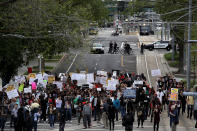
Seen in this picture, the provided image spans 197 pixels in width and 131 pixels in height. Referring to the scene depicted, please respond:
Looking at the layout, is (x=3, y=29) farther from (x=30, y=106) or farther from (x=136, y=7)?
(x=136, y=7)

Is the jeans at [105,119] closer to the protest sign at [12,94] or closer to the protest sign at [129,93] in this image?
the protest sign at [129,93]

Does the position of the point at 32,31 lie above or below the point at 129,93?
above

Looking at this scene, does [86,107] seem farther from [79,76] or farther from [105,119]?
[79,76]

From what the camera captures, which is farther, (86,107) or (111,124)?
(111,124)

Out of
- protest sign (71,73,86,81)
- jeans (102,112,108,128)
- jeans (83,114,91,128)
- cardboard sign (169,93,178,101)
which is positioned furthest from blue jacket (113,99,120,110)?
protest sign (71,73,86,81)

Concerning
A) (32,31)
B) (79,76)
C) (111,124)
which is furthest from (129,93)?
(32,31)

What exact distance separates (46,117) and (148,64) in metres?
23.4

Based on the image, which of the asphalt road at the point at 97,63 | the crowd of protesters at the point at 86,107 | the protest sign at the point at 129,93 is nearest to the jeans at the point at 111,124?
the crowd of protesters at the point at 86,107

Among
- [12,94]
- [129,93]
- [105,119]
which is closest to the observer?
[105,119]

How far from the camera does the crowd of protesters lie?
19547 mm

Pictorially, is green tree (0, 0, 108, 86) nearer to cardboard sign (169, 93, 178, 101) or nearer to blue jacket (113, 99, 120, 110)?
blue jacket (113, 99, 120, 110)

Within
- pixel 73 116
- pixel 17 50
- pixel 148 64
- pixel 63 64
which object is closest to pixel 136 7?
pixel 148 64

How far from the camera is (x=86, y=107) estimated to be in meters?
20.7

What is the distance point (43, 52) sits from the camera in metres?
30.7
